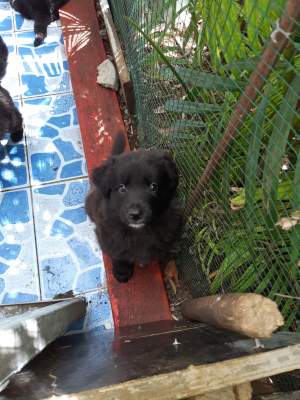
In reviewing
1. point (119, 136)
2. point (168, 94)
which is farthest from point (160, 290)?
point (168, 94)

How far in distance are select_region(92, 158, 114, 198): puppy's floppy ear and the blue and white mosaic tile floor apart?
0.74 meters

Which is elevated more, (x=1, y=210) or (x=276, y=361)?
(x=1, y=210)

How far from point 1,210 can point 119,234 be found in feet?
3.49

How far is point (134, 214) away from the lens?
1.92 m

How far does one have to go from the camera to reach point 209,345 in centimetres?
134

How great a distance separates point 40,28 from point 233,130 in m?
2.64

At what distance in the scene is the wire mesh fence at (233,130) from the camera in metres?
1.44

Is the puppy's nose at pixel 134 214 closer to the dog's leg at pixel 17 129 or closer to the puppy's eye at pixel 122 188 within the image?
the puppy's eye at pixel 122 188

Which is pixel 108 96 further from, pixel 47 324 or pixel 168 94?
pixel 47 324

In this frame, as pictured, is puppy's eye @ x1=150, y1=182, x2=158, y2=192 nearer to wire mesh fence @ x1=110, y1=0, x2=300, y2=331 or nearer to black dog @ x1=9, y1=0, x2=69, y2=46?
wire mesh fence @ x1=110, y1=0, x2=300, y2=331

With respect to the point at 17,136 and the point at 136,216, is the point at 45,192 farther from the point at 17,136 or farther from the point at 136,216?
the point at 136,216

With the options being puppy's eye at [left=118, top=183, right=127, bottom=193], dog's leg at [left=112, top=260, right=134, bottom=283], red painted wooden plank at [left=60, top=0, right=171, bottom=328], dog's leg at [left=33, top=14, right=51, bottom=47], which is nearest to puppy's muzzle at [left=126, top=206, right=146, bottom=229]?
puppy's eye at [left=118, top=183, right=127, bottom=193]

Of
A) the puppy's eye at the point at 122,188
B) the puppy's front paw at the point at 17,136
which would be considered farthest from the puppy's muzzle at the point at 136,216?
the puppy's front paw at the point at 17,136

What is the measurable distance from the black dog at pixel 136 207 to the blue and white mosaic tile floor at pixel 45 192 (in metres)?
0.34
